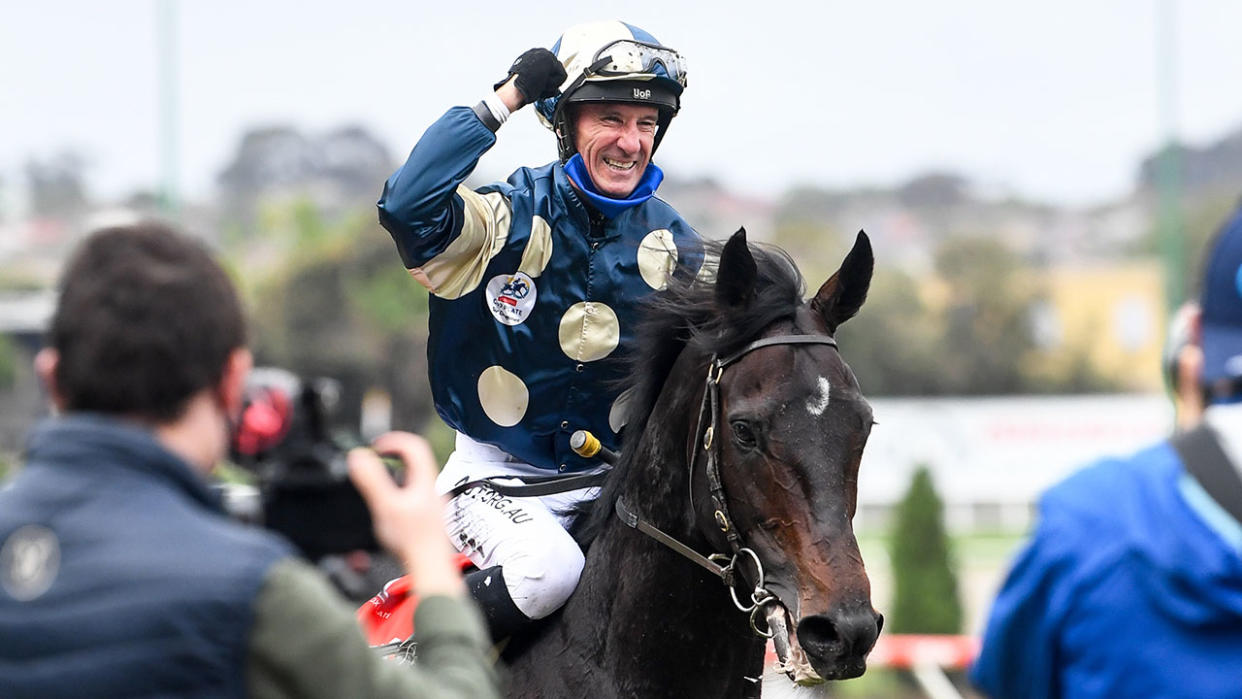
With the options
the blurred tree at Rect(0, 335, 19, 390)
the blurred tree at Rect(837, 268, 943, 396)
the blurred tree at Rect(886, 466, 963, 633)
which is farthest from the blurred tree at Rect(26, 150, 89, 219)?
the blurred tree at Rect(886, 466, 963, 633)

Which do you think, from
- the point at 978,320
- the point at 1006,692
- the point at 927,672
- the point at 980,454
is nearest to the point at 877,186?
the point at 978,320

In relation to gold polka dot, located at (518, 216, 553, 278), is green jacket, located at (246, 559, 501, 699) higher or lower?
lower

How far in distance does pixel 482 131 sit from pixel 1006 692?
2279mm

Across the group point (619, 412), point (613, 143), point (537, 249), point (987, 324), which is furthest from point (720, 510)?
point (987, 324)

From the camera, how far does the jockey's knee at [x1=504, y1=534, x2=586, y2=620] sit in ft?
12.4

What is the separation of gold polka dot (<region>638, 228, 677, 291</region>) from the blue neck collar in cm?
10

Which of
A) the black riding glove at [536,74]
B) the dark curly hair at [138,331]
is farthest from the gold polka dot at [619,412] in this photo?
the dark curly hair at [138,331]

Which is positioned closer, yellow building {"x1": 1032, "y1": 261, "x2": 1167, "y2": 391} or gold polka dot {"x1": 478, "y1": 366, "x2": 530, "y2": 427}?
gold polka dot {"x1": 478, "y1": 366, "x2": 530, "y2": 427}

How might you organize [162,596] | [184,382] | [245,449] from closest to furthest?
[162,596] < [184,382] < [245,449]

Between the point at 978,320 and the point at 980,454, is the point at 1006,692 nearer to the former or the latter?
the point at 980,454

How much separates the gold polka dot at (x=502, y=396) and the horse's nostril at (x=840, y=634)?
3.92 ft

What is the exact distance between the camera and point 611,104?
168 inches

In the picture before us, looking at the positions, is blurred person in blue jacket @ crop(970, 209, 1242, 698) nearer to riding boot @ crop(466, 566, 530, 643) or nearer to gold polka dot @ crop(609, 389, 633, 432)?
riding boot @ crop(466, 566, 530, 643)

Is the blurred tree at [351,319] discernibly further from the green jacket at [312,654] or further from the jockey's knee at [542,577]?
the green jacket at [312,654]
